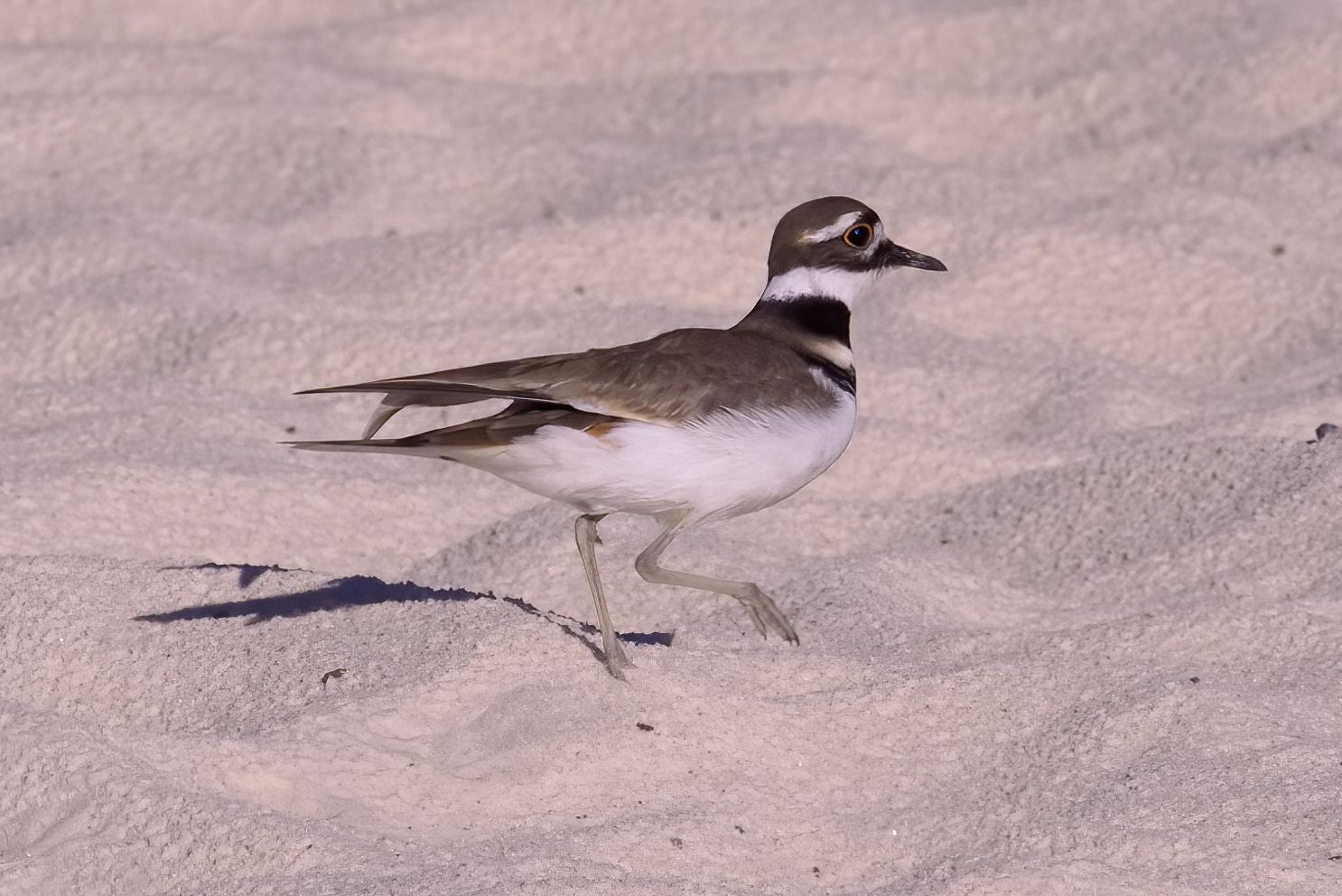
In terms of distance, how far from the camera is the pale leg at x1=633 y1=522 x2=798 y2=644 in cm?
336

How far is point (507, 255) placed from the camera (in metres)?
5.20

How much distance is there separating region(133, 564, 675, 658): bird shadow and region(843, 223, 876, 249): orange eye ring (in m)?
0.88

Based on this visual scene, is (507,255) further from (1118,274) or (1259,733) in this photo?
(1259,733)

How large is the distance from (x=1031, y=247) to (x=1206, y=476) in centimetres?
124

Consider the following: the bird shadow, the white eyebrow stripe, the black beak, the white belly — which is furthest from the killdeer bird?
the black beak

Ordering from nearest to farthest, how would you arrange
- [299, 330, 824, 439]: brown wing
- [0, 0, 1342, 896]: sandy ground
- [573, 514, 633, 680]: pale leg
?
[0, 0, 1342, 896]: sandy ground
[299, 330, 824, 439]: brown wing
[573, 514, 633, 680]: pale leg

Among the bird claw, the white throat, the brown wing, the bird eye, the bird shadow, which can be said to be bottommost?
the bird shadow

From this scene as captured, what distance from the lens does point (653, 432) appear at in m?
3.13

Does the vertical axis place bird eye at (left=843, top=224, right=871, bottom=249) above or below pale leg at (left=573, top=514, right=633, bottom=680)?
above

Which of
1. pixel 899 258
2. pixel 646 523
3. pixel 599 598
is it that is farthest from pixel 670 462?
pixel 646 523

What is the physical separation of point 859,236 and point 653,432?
2.58ft

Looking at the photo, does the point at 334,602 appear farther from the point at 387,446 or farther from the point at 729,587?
the point at 729,587

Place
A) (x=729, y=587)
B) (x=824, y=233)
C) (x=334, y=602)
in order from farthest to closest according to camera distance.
→ (x=824, y=233)
(x=334, y=602)
(x=729, y=587)

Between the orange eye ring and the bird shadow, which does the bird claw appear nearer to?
the bird shadow
